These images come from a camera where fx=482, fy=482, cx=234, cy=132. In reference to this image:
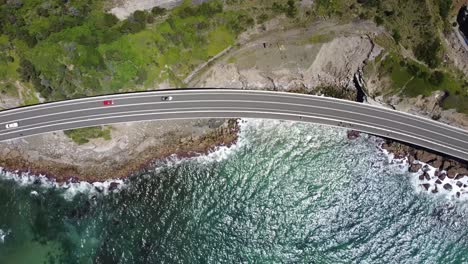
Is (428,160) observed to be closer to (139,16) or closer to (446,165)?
(446,165)

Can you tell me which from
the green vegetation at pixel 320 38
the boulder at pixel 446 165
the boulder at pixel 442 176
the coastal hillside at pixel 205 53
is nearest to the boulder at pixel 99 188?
the coastal hillside at pixel 205 53

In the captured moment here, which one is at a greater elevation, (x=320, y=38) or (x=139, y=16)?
(x=139, y=16)

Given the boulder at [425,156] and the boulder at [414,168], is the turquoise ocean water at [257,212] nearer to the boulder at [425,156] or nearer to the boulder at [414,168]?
the boulder at [414,168]

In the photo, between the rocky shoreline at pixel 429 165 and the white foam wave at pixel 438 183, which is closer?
the white foam wave at pixel 438 183

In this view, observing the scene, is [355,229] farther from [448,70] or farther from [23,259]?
[23,259]

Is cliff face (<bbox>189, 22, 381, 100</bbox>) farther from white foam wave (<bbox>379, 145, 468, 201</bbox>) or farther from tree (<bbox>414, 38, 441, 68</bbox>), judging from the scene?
white foam wave (<bbox>379, 145, 468, 201</bbox>)

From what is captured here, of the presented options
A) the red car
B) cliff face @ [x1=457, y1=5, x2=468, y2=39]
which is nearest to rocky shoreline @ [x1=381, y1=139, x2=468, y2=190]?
cliff face @ [x1=457, y1=5, x2=468, y2=39]

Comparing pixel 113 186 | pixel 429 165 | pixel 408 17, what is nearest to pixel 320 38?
pixel 408 17
